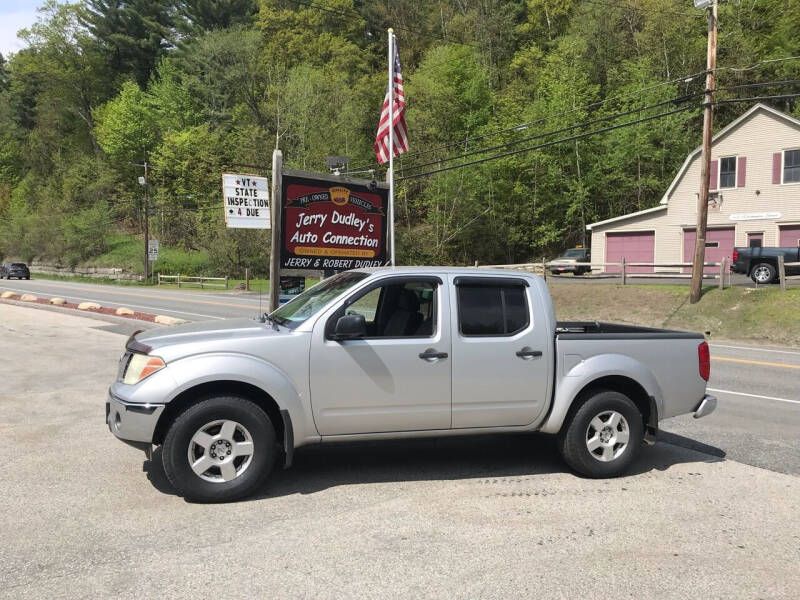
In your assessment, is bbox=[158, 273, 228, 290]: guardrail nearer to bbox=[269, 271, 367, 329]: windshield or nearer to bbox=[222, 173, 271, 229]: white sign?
bbox=[222, 173, 271, 229]: white sign

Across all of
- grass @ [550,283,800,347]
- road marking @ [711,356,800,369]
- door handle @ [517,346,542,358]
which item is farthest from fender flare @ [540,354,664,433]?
grass @ [550,283,800,347]

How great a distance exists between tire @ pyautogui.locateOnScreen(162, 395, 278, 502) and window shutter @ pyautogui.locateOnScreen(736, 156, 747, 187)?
3305 centimetres

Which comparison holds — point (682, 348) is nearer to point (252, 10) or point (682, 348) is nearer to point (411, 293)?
point (411, 293)

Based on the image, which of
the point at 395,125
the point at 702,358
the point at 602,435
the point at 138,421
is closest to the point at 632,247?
the point at 395,125

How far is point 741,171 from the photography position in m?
31.3

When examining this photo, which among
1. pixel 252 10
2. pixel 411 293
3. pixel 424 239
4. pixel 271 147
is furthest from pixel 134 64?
pixel 411 293

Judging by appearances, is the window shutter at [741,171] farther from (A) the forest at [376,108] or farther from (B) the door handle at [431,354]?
(B) the door handle at [431,354]

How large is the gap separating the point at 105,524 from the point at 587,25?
5908 cm

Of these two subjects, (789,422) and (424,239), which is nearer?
(789,422)

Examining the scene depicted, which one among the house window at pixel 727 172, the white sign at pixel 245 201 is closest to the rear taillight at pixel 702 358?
the white sign at pixel 245 201

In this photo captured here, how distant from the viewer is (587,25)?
54125 mm

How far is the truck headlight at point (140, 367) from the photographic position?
4.53 meters

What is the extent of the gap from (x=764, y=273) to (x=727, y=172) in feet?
36.8

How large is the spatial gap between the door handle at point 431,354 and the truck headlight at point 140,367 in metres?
1.95
